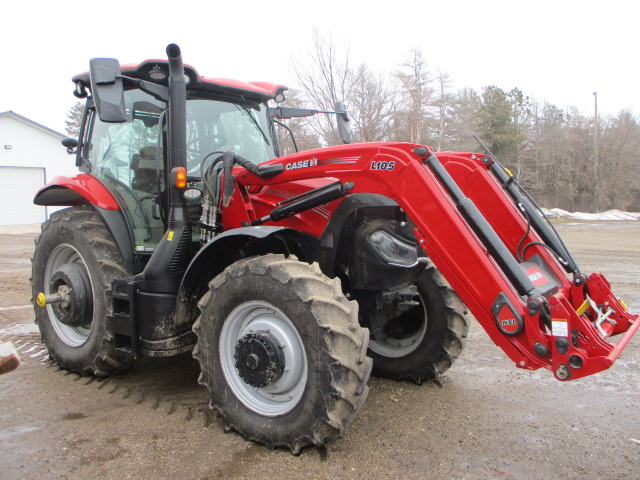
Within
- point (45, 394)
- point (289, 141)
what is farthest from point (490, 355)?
point (45, 394)

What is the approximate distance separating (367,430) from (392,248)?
3.92 feet

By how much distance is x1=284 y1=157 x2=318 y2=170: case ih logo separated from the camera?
3.43 metres

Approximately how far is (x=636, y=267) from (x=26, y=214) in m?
25.9

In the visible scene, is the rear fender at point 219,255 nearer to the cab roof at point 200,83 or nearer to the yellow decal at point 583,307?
the cab roof at point 200,83

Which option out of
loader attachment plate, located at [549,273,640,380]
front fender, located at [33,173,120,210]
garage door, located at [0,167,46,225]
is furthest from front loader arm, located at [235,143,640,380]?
garage door, located at [0,167,46,225]

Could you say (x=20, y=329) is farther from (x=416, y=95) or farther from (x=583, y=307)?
(x=416, y=95)

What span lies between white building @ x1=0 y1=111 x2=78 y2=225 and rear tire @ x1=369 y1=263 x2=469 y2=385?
24325 mm

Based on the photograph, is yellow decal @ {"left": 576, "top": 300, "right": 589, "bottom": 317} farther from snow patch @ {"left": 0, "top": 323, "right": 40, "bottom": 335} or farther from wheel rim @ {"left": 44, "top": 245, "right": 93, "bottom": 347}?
snow patch @ {"left": 0, "top": 323, "right": 40, "bottom": 335}

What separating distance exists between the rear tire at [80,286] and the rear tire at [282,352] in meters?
1.11

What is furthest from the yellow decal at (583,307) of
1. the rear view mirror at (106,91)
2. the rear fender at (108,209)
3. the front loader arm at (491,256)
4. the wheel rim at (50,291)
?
the wheel rim at (50,291)

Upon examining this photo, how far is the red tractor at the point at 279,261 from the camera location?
2.79 meters

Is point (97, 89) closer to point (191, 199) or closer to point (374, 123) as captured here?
point (191, 199)

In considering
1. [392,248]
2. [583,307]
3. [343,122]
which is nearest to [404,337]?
[392,248]

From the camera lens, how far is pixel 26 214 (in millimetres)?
25531
